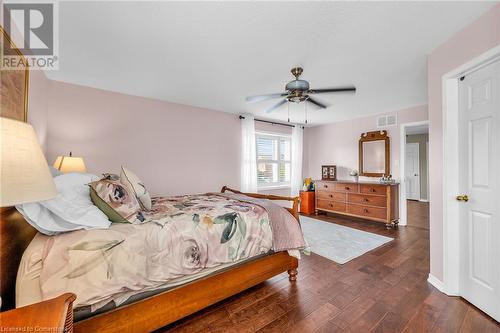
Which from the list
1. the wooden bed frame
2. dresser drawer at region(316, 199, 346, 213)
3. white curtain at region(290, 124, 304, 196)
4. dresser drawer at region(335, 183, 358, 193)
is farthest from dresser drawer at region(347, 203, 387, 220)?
the wooden bed frame

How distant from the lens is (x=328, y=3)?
1.46 m

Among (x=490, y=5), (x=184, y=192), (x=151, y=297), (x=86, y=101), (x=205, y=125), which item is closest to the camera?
(x=151, y=297)

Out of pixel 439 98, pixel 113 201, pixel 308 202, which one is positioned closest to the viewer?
pixel 113 201

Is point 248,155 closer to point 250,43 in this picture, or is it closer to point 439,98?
point 250,43

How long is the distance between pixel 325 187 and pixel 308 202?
1.89 feet

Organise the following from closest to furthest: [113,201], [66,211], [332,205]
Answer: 1. [66,211]
2. [113,201]
3. [332,205]

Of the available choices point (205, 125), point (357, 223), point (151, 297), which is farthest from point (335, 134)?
point (151, 297)

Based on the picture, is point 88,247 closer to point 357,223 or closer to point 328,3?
point 328,3

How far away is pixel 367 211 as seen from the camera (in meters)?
4.12

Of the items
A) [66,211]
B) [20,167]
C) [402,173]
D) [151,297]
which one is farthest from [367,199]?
[20,167]

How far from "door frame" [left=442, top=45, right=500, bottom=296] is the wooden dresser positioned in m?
2.09

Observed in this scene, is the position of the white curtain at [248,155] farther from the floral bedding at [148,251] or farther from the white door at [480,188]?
the white door at [480,188]

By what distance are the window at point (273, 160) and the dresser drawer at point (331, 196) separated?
3.07 feet

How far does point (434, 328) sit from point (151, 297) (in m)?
2.08
